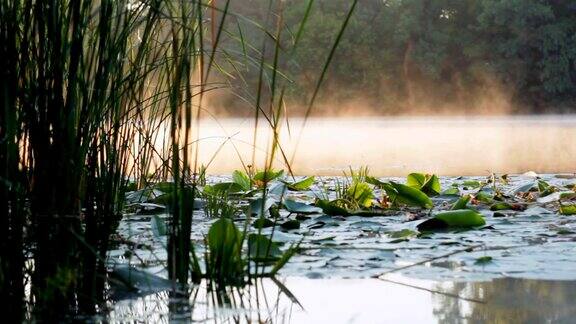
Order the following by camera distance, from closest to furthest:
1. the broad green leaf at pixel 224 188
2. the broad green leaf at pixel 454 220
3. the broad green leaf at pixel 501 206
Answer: the broad green leaf at pixel 454 220 → the broad green leaf at pixel 501 206 → the broad green leaf at pixel 224 188

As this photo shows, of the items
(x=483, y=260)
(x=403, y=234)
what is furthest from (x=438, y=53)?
(x=483, y=260)

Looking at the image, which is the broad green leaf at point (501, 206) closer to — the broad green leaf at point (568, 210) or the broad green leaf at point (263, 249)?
the broad green leaf at point (568, 210)

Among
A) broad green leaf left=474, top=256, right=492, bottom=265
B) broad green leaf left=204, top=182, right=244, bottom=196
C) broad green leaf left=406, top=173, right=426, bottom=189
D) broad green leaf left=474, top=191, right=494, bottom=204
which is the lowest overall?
broad green leaf left=474, top=256, right=492, bottom=265

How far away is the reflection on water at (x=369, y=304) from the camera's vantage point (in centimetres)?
131

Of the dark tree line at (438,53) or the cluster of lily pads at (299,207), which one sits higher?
the dark tree line at (438,53)

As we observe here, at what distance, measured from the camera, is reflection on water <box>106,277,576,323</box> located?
1.31m

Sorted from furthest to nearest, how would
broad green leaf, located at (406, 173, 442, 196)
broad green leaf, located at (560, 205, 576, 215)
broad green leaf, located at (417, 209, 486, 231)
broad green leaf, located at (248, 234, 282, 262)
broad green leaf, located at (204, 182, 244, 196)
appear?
broad green leaf, located at (406, 173, 442, 196) → broad green leaf, located at (204, 182, 244, 196) → broad green leaf, located at (560, 205, 576, 215) → broad green leaf, located at (417, 209, 486, 231) → broad green leaf, located at (248, 234, 282, 262)

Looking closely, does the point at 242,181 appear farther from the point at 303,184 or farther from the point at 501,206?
the point at 501,206

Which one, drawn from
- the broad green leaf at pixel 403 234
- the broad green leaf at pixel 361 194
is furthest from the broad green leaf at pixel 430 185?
the broad green leaf at pixel 403 234

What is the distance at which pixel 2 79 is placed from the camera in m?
1.22

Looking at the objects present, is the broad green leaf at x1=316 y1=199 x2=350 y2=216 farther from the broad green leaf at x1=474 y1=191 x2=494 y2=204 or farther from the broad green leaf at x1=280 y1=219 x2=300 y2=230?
the broad green leaf at x1=474 y1=191 x2=494 y2=204

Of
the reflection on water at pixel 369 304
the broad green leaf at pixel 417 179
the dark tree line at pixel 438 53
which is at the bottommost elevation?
the reflection on water at pixel 369 304

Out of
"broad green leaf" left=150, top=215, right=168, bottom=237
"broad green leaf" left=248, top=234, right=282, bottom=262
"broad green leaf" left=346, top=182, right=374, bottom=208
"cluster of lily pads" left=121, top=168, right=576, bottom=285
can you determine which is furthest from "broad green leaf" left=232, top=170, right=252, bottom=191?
"broad green leaf" left=248, top=234, right=282, bottom=262

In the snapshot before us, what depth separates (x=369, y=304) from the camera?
139cm
